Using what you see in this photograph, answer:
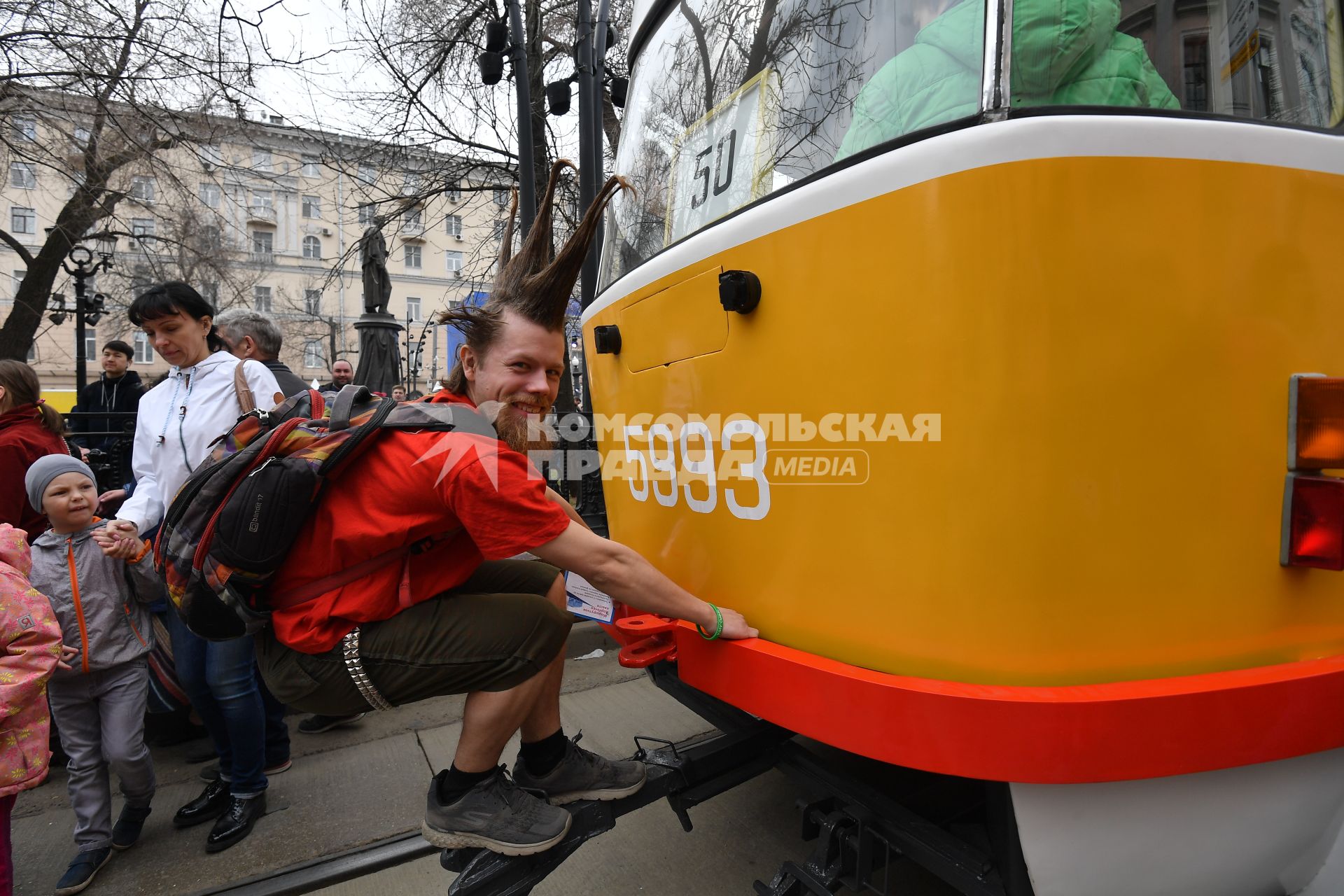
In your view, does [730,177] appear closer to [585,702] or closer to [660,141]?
[660,141]

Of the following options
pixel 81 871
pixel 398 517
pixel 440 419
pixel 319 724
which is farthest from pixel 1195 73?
pixel 319 724

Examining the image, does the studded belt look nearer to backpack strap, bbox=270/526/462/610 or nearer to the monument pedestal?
backpack strap, bbox=270/526/462/610

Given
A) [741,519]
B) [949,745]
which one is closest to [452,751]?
→ [741,519]

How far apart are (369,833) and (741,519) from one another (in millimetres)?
2054

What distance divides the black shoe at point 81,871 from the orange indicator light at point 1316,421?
12.0 feet

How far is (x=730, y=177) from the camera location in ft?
6.69

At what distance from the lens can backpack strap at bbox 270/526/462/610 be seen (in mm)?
1782

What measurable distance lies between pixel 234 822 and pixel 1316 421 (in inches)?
138

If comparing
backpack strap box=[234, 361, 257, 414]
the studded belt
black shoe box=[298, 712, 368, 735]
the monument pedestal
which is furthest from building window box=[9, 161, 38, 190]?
the studded belt

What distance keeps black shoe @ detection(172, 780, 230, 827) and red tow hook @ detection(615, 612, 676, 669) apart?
2093mm

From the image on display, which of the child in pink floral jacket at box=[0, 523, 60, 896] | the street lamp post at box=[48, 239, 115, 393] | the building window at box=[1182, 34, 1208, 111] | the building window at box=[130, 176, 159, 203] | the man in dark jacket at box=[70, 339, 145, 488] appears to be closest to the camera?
the building window at box=[1182, 34, 1208, 111]

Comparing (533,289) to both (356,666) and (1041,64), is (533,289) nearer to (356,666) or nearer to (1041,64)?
(356,666)

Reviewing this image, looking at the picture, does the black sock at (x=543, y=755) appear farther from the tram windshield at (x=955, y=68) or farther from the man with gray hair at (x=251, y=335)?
the man with gray hair at (x=251, y=335)

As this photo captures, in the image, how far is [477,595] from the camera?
6.46 ft
